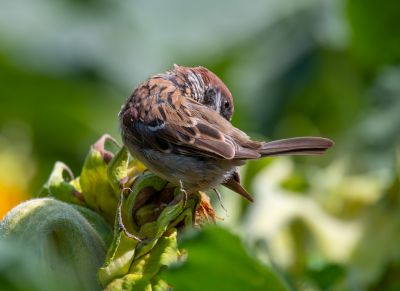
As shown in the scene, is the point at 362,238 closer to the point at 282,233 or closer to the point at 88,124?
the point at 282,233

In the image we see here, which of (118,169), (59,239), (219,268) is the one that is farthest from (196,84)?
(219,268)

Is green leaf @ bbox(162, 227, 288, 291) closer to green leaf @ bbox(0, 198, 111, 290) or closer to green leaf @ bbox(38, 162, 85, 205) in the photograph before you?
green leaf @ bbox(0, 198, 111, 290)

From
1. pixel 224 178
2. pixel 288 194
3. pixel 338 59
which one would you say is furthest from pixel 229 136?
pixel 338 59

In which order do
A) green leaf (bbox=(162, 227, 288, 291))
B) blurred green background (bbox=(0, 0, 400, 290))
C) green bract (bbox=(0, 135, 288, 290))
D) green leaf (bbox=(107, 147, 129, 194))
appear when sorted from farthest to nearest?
1. blurred green background (bbox=(0, 0, 400, 290))
2. green leaf (bbox=(107, 147, 129, 194))
3. green bract (bbox=(0, 135, 288, 290))
4. green leaf (bbox=(162, 227, 288, 291))

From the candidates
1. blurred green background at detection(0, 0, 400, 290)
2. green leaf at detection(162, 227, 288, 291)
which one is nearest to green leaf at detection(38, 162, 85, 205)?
green leaf at detection(162, 227, 288, 291)

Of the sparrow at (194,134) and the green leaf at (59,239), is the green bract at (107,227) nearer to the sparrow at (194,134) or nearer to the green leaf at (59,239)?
the green leaf at (59,239)

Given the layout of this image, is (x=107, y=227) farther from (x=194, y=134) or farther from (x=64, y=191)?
(x=194, y=134)
